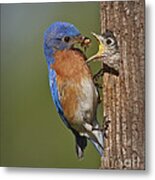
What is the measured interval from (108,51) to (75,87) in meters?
0.19

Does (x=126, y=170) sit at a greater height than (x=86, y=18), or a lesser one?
lesser

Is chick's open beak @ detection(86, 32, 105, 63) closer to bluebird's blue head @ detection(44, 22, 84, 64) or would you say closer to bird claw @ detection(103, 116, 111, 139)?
bluebird's blue head @ detection(44, 22, 84, 64)

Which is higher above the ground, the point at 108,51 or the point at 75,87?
the point at 108,51

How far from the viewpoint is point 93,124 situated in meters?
1.80

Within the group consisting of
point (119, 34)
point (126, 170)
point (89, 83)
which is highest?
point (119, 34)

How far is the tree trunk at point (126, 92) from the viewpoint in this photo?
5.74 ft

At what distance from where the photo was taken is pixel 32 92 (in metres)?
1.83

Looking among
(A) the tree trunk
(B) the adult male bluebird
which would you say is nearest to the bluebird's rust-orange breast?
(B) the adult male bluebird

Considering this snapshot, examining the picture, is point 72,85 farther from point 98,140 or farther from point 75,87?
point 98,140

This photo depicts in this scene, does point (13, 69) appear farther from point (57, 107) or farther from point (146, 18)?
point (146, 18)

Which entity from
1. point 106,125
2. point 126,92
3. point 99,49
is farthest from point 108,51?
point 106,125

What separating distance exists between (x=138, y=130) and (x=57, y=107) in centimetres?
33

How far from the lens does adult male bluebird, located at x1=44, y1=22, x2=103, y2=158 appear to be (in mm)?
1794

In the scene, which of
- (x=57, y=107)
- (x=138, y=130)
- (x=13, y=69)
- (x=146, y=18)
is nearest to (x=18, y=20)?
(x=13, y=69)
